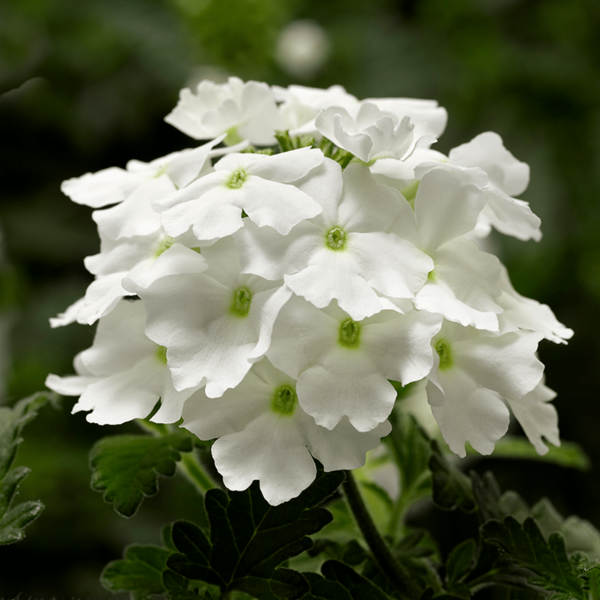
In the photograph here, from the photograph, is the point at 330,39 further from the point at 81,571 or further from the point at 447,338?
the point at 447,338

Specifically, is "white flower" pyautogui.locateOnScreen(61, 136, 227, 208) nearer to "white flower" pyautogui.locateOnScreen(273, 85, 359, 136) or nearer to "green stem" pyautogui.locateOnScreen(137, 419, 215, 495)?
"white flower" pyautogui.locateOnScreen(273, 85, 359, 136)

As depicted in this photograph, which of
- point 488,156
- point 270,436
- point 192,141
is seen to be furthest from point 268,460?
point 192,141

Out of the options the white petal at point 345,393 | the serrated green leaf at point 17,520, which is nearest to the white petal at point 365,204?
the white petal at point 345,393

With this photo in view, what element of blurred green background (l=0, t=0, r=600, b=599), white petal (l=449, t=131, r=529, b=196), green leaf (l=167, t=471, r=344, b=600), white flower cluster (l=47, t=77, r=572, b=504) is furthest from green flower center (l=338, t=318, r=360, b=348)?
blurred green background (l=0, t=0, r=600, b=599)

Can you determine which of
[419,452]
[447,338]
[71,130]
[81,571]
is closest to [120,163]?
[71,130]

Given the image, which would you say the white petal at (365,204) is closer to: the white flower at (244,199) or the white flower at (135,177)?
the white flower at (244,199)
